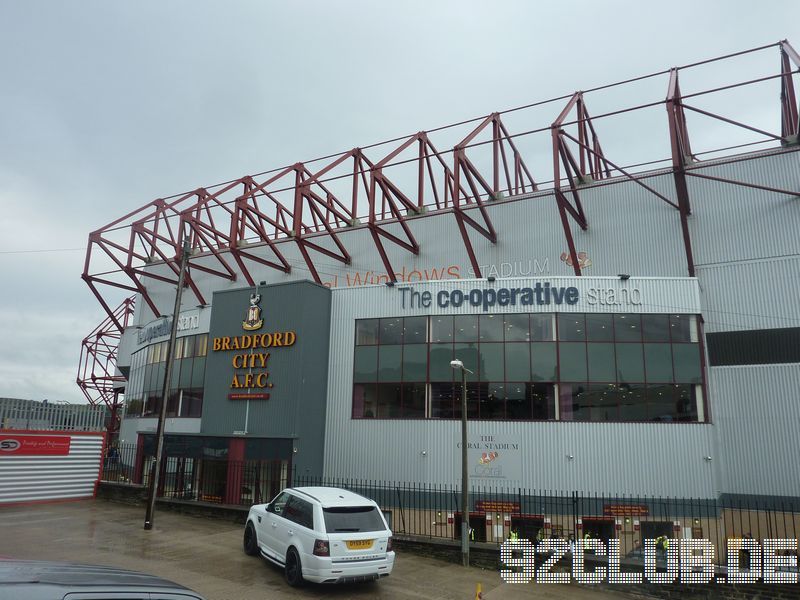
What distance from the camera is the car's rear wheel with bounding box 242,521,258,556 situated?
14.1 m

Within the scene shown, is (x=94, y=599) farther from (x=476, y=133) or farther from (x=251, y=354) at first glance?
(x=476, y=133)

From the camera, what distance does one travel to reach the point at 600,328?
2481cm

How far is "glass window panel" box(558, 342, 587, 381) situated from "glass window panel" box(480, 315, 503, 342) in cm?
268

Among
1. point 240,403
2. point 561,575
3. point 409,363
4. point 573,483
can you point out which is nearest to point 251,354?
point 240,403

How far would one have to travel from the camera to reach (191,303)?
44.8 m

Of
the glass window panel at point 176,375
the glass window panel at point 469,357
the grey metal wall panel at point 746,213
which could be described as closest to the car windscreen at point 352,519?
the glass window panel at point 469,357

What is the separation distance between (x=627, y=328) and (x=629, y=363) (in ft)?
4.95

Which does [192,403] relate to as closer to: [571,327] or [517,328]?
[517,328]

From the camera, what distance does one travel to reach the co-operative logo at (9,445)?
2200 cm

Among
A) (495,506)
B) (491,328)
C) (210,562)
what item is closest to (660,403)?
(491,328)

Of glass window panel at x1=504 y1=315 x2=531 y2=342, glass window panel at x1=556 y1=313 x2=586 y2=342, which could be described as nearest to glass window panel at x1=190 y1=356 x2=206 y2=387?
glass window panel at x1=504 y1=315 x2=531 y2=342

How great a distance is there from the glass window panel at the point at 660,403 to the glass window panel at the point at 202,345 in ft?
69.4

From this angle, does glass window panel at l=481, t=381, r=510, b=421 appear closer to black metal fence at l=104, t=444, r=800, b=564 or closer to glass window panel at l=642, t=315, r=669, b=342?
black metal fence at l=104, t=444, r=800, b=564

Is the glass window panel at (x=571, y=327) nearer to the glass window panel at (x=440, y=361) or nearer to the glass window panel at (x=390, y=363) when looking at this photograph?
the glass window panel at (x=440, y=361)
